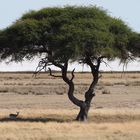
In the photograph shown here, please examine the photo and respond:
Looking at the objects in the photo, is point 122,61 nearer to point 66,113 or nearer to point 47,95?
point 66,113

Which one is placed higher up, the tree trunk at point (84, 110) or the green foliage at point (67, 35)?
the green foliage at point (67, 35)

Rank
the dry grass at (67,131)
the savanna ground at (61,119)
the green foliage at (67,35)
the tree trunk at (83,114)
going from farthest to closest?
the tree trunk at (83,114) < the green foliage at (67,35) < the savanna ground at (61,119) < the dry grass at (67,131)

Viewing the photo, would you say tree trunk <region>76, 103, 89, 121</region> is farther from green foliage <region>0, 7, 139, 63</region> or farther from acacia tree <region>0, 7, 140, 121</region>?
green foliage <region>0, 7, 139, 63</region>

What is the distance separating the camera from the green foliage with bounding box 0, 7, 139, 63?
2911cm

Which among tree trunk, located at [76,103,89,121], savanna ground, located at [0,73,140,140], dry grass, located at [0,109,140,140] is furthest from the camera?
tree trunk, located at [76,103,89,121]

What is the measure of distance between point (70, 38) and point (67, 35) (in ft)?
0.62

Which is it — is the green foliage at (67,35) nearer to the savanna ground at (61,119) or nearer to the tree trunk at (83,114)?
the tree trunk at (83,114)

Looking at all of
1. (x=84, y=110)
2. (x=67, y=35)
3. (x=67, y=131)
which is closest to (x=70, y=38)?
(x=67, y=35)

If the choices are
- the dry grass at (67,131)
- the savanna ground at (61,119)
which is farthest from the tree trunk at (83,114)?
the dry grass at (67,131)

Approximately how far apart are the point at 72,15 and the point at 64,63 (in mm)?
2293

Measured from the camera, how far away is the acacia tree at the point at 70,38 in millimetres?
29156

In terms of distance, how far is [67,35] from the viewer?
29266 millimetres

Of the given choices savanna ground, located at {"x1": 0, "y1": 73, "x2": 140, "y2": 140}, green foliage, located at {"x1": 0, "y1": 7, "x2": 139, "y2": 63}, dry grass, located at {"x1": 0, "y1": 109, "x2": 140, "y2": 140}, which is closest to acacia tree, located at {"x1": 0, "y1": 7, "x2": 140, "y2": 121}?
green foliage, located at {"x1": 0, "y1": 7, "x2": 139, "y2": 63}

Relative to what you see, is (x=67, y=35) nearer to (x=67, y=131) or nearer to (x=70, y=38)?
(x=70, y=38)
